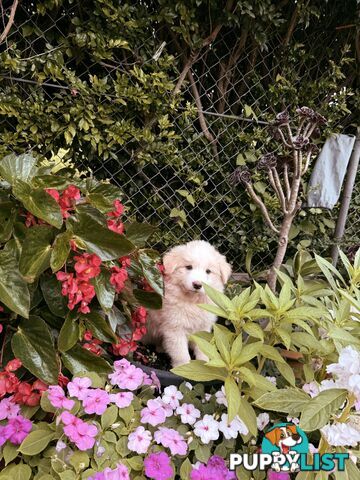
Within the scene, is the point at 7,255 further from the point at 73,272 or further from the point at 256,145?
the point at 256,145

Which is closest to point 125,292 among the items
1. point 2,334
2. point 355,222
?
point 2,334

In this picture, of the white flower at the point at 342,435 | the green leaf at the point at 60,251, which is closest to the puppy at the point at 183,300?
the green leaf at the point at 60,251

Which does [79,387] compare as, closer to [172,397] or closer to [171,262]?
[172,397]

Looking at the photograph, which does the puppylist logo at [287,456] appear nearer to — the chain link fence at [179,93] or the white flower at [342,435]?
the white flower at [342,435]

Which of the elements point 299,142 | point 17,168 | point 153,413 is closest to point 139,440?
point 153,413

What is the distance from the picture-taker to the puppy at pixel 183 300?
1.71 m

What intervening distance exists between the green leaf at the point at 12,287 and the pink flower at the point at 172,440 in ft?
1.71

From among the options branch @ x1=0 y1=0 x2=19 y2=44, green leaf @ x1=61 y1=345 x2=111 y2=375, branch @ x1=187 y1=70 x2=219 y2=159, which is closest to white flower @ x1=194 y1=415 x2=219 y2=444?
green leaf @ x1=61 y1=345 x2=111 y2=375

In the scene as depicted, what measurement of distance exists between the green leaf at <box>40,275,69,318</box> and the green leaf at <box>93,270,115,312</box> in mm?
117

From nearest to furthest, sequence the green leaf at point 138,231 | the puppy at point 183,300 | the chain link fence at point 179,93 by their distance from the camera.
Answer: the green leaf at point 138,231 → the puppy at point 183,300 → the chain link fence at point 179,93

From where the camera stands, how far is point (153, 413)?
47.6 inches

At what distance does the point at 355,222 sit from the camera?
323cm

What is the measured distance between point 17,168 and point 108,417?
840 millimetres

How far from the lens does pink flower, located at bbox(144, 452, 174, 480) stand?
1055 millimetres
